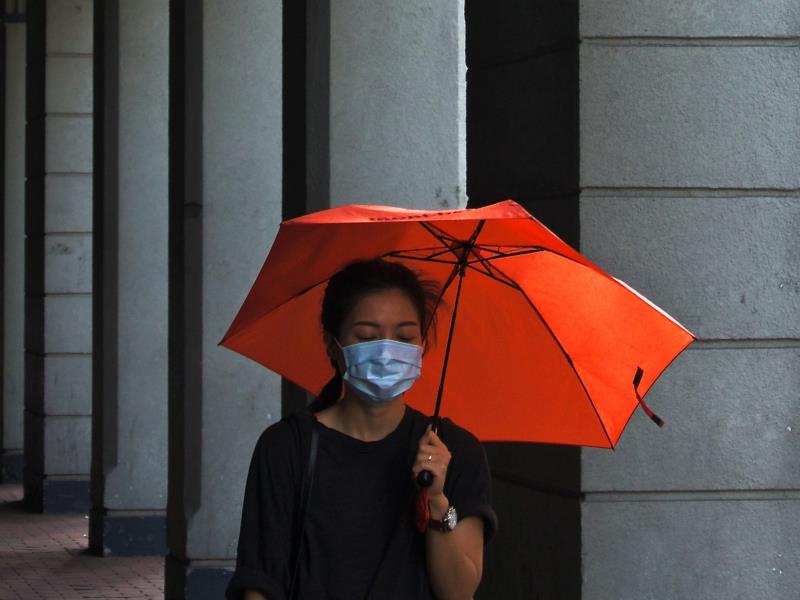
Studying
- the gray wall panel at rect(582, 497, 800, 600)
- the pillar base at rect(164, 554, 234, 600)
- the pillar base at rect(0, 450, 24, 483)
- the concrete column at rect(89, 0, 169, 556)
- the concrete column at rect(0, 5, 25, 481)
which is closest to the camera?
the gray wall panel at rect(582, 497, 800, 600)

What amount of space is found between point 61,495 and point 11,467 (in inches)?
144

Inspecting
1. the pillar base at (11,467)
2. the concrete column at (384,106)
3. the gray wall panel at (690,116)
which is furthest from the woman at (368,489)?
the pillar base at (11,467)

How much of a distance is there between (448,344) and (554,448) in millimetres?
1814

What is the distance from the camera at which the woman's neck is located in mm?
3320

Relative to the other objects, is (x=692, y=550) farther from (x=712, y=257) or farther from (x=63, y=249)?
(x=63, y=249)

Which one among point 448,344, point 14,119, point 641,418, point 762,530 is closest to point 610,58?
point 641,418

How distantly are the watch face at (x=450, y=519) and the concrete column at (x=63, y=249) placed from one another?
12556 mm

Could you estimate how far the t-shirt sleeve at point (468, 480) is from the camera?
130 inches

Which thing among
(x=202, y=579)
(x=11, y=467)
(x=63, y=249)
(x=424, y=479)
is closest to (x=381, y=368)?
(x=424, y=479)

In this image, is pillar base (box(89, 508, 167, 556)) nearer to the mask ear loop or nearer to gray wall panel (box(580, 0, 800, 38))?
gray wall panel (box(580, 0, 800, 38))

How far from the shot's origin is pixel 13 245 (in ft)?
61.9

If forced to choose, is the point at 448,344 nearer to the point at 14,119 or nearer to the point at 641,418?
the point at 641,418

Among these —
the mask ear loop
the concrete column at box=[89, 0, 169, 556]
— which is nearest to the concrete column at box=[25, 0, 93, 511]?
the concrete column at box=[89, 0, 169, 556]

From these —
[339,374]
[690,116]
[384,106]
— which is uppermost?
[384,106]
